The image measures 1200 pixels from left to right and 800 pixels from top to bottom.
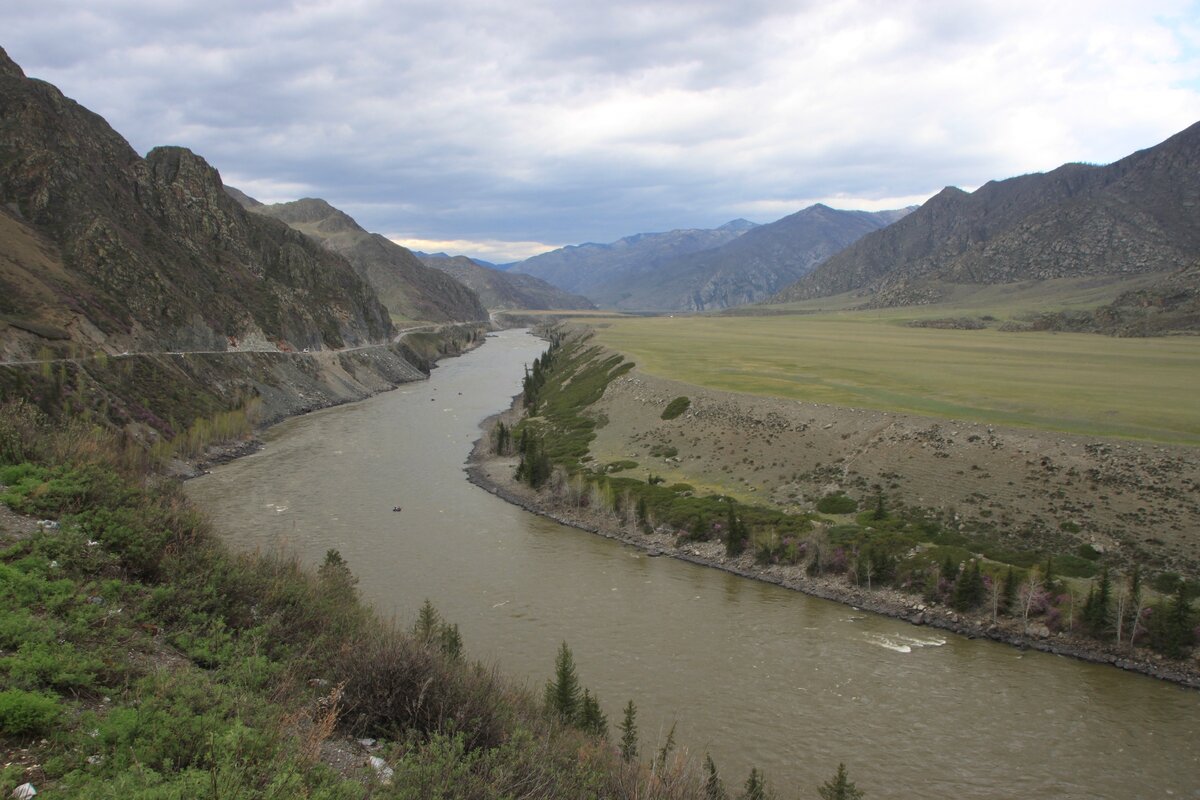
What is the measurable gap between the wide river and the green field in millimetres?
19967

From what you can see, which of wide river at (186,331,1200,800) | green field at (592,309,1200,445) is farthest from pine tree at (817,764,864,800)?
green field at (592,309,1200,445)

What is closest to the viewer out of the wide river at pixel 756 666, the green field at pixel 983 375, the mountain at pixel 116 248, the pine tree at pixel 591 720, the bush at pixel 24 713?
the bush at pixel 24 713

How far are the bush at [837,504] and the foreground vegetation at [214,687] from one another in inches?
935

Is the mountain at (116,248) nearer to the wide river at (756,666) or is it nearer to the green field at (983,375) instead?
the wide river at (756,666)

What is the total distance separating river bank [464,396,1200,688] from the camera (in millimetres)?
23281

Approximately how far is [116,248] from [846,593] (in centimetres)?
7018

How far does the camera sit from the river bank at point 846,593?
2328 cm

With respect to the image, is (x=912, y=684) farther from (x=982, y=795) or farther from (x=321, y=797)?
(x=321, y=797)

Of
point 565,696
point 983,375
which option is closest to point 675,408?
point 983,375

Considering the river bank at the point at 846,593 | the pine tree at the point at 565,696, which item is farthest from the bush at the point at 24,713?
the river bank at the point at 846,593

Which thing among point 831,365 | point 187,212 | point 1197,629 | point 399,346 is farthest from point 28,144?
point 1197,629

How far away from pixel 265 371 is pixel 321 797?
74.5 m

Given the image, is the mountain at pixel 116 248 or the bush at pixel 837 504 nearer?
the bush at pixel 837 504

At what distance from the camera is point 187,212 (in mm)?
83562
